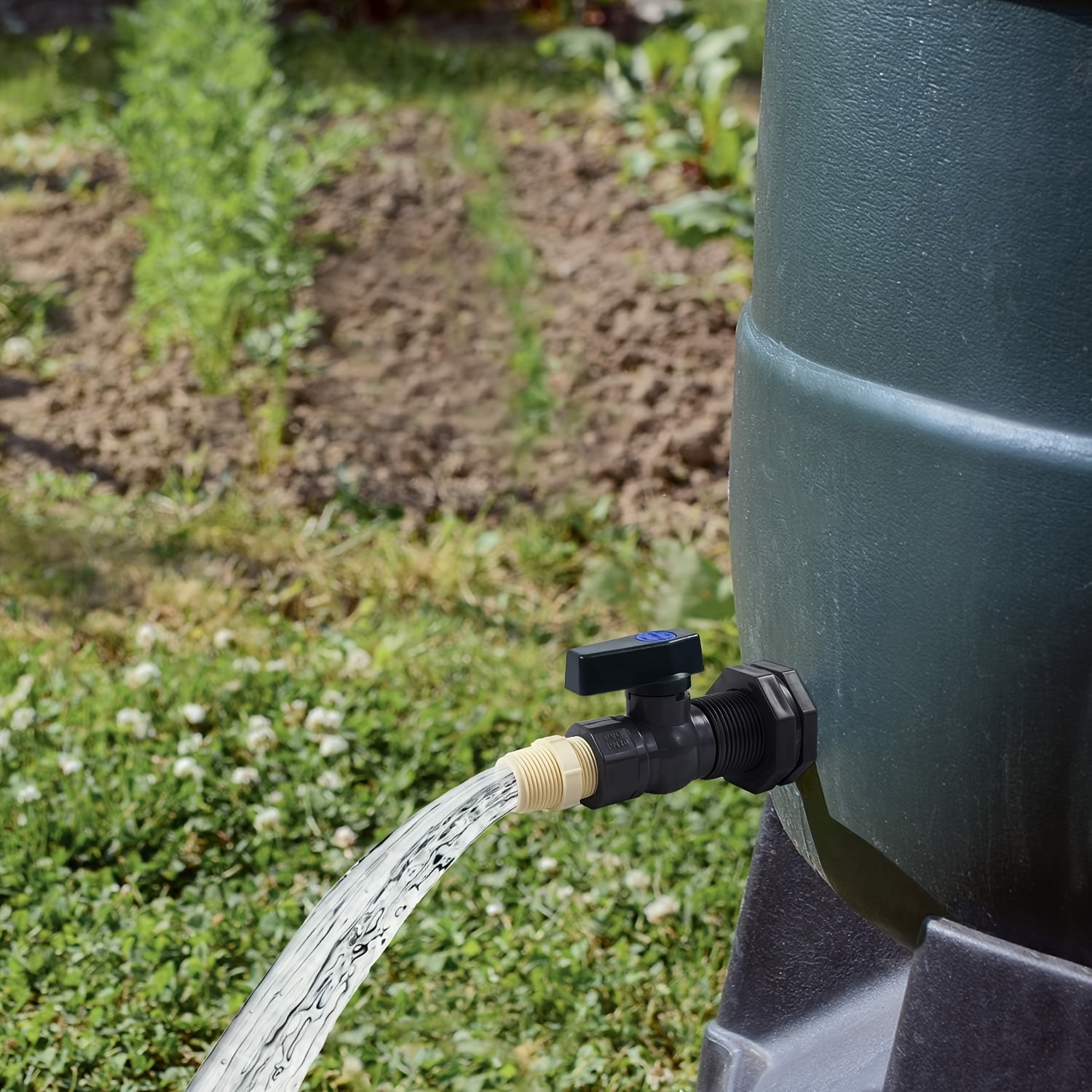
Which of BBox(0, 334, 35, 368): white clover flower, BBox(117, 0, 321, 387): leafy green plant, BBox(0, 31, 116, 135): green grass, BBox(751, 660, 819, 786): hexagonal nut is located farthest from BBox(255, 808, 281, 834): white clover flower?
BBox(0, 31, 116, 135): green grass

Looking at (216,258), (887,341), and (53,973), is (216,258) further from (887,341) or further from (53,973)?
(887,341)

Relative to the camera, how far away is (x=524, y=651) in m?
2.26

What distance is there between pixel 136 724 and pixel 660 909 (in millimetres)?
791

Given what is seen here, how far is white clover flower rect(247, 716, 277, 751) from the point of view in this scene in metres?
1.92

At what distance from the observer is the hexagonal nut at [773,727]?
1.13 metres

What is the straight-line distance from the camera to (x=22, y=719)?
1962 millimetres

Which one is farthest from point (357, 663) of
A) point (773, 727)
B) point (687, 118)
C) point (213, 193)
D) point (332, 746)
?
point (687, 118)

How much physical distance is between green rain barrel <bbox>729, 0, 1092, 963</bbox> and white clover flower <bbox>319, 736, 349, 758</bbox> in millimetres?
903

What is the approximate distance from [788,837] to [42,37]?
6.07 m

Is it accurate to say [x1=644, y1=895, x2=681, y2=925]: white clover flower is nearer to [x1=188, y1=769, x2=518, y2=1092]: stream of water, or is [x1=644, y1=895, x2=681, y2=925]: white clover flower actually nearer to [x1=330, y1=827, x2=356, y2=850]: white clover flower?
[x1=330, y1=827, x2=356, y2=850]: white clover flower

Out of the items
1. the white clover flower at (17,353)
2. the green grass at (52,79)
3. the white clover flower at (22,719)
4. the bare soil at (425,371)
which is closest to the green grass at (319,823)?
the white clover flower at (22,719)

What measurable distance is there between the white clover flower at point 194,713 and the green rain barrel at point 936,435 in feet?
3.47

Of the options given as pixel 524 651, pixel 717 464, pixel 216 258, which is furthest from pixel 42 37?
pixel 524 651

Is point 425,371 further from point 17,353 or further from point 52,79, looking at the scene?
point 52,79
